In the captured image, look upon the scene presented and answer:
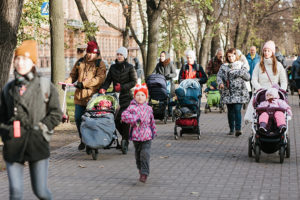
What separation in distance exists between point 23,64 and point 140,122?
3125 millimetres

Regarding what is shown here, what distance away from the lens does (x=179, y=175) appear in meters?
Answer: 9.12

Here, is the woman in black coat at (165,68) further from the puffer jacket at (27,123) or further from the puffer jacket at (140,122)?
the puffer jacket at (27,123)

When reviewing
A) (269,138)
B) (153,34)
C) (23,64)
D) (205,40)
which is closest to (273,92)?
(269,138)

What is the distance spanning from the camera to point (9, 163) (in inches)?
227

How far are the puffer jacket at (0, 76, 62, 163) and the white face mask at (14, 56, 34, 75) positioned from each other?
4.1 inches

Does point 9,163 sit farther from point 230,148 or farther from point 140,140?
point 230,148

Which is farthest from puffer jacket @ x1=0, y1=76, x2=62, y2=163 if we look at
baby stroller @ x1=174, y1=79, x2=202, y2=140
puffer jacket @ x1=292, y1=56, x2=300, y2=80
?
puffer jacket @ x1=292, y1=56, x2=300, y2=80

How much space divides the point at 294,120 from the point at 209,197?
32.8 feet

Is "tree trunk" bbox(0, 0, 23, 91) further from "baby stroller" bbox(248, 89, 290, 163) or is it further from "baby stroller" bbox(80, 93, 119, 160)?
"baby stroller" bbox(248, 89, 290, 163)

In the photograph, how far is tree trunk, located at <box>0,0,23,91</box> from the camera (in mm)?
11633

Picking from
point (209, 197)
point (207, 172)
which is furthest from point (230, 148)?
point (209, 197)

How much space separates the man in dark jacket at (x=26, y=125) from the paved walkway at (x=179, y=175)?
6.46 ft

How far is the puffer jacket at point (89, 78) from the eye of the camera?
11453 millimetres

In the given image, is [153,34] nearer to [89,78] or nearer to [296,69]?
[296,69]
